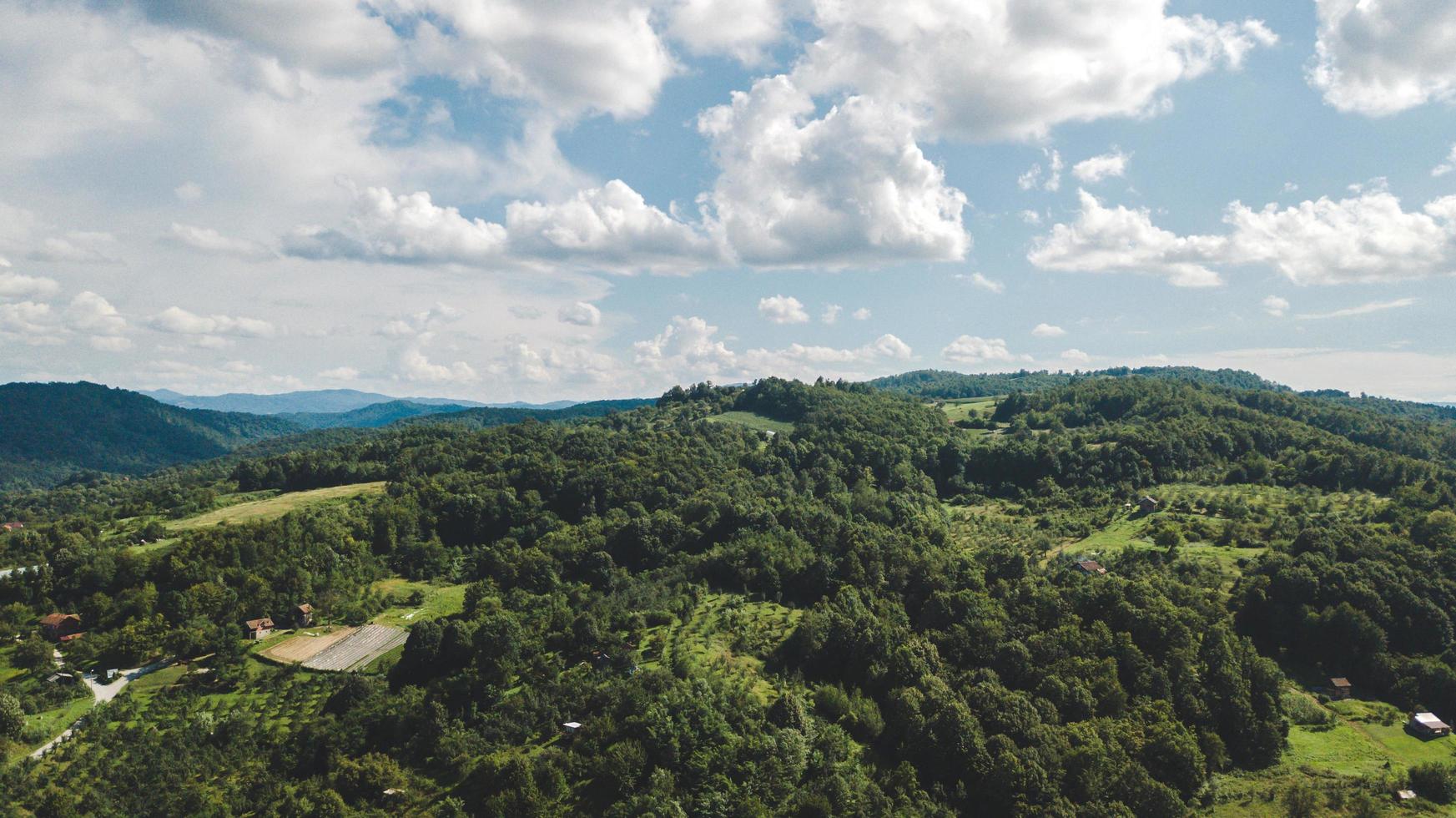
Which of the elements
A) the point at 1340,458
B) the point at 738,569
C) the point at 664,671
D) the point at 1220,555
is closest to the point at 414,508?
the point at 738,569

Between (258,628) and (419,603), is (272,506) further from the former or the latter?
(258,628)

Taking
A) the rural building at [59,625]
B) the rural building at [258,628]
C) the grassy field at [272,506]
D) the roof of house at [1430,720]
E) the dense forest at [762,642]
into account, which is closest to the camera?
the dense forest at [762,642]

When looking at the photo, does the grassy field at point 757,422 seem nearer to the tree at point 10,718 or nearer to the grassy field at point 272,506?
the grassy field at point 272,506

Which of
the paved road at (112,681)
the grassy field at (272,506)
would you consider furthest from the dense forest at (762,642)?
the grassy field at (272,506)

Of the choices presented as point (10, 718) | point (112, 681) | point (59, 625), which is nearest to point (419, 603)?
point (112, 681)

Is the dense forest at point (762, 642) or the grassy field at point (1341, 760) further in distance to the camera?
the grassy field at point (1341, 760)

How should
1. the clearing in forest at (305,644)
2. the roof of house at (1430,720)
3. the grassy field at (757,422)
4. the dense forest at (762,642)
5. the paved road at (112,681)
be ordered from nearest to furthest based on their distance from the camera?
the dense forest at (762,642) < the roof of house at (1430,720) < the paved road at (112,681) < the clearing in forest at (305,644) < the grassy field at (757,422)

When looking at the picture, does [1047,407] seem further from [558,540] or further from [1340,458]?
[558,540]

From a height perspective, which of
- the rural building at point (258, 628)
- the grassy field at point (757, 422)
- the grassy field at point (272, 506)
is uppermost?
the grassy field at point (757, 422)
